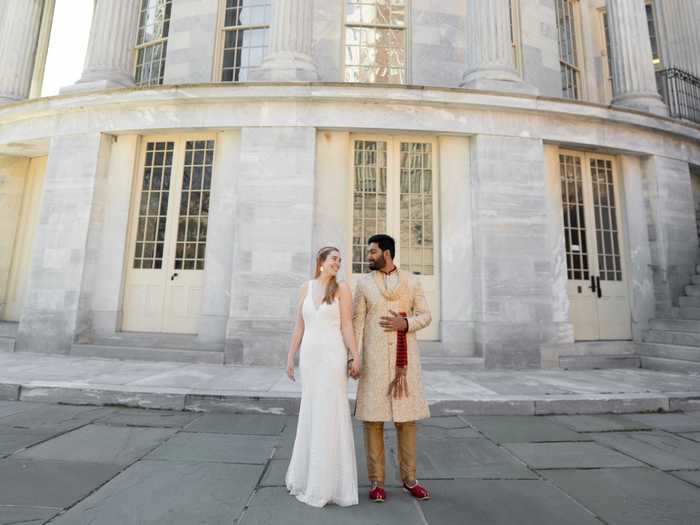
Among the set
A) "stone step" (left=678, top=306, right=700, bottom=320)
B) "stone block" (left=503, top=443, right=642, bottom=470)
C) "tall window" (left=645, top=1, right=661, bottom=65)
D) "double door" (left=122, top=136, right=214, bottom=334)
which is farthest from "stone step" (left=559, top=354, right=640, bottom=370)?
"tall window" (left=645, top=1, right=661, bottom=65)

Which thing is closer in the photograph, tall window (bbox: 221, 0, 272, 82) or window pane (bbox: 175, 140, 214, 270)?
window pane (bbox: 175, 140, 214, 270)

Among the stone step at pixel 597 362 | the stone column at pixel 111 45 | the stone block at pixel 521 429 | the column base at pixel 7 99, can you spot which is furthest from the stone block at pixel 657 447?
the column base at pixel 7 99

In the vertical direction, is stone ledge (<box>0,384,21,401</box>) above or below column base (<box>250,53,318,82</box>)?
below

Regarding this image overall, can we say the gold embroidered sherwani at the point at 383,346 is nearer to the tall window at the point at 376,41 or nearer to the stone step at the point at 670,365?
the stone step at the point at 670,365

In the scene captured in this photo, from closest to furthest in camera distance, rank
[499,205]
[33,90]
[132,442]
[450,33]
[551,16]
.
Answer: [132,442]
[499,205]
[450,33]
[551,16]
[33,90]

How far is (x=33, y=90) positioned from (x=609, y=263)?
16.8 metres

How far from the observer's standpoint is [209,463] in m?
3.35

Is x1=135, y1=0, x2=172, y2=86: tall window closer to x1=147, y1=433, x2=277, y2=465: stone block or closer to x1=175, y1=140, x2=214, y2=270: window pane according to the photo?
x1=175, y1=140, x2=214, y2=270: window pane

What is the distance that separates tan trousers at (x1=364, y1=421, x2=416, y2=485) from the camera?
278 cm

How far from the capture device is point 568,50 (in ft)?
38.8

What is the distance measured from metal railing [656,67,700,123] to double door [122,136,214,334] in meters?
12.5

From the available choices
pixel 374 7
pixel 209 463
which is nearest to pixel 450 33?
pixel 374 7

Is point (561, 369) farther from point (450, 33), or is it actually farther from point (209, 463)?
point (450, 33)

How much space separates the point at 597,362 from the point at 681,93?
876 centimetres
